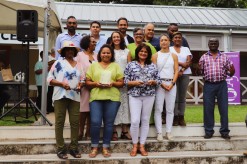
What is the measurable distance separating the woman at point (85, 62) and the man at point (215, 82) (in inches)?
78.5

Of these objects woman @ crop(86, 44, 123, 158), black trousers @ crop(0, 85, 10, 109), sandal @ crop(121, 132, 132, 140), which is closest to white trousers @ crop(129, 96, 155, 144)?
woman @ crop(86, 44, 123, 158)

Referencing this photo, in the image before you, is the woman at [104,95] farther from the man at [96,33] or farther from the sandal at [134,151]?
the man at [96,33]

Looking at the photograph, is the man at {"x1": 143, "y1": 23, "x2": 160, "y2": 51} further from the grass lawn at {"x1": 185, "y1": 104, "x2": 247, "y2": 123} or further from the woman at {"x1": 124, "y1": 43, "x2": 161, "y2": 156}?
the grass lawn at {"x1": 185, "y1": 104, "x2": 247, "y2": 123}

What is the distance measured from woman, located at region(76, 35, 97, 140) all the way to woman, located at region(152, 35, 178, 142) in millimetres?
1040

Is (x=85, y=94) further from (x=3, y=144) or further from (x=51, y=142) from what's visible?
(x=3, y=144)

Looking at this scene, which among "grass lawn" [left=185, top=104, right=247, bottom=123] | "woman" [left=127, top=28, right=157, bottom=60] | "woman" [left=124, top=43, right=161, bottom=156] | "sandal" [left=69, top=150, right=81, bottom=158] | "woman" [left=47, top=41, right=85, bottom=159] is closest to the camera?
"woman" [left=47, top=41, right=85, bottom=159]

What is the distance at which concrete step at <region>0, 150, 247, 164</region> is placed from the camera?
5430 mm

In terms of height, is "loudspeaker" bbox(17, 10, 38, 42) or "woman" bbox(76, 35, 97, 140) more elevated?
"loudspeaker" bbox(17, 10, 38, 42)

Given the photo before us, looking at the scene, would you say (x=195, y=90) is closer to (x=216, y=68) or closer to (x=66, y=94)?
(x=216, y=68)

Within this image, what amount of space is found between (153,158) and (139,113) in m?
0.73

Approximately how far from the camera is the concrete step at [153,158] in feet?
17.8

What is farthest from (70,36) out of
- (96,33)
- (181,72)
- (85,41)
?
(181,72)

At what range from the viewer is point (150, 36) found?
6312 mm

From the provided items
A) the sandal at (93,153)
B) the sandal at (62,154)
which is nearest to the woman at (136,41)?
the sandal at (93,153)
